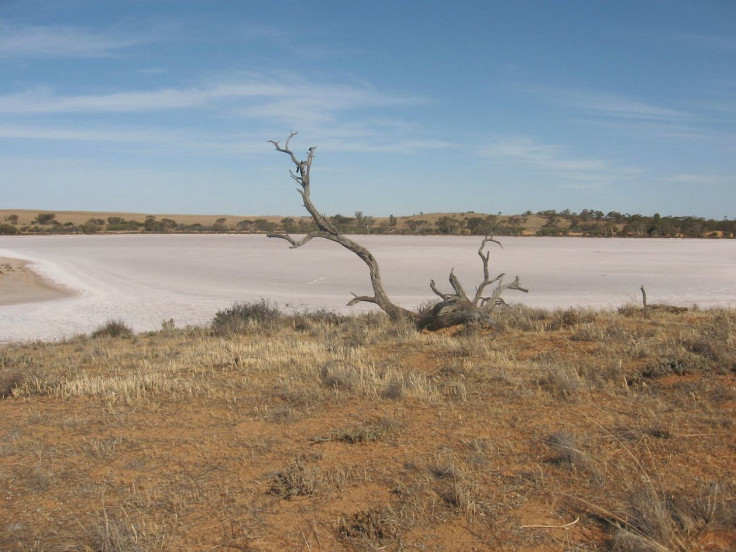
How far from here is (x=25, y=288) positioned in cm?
2405

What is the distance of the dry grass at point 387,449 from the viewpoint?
3.66 meters

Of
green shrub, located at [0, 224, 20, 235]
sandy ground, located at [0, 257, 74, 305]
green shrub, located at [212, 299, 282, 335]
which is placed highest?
green shrub, located at [0, 224, 20, 235]

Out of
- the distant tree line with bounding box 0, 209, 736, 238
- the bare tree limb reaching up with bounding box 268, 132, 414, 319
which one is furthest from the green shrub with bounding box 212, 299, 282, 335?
the distant tree line with bounding box 0, 209, 736, 238

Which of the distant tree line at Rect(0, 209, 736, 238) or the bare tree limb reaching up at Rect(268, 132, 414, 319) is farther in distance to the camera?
the distant tree line at Rect(0, 209, 736, 238)

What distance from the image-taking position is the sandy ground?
21.4 meters

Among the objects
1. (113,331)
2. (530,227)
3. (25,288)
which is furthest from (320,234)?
(530,227)

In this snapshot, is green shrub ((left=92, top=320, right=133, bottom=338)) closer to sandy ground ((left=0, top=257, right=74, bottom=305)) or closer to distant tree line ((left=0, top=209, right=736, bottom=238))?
sandy ground ((left=0, top=257, right=74, bottom=305))

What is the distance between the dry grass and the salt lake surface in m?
8.05

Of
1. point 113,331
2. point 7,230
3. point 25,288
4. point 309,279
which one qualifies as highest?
point 7,230

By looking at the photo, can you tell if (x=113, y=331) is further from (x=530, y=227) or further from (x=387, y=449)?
(x=530, y=227)

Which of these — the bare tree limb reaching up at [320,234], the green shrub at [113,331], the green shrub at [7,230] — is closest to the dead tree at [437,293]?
the bare tree limb reaching up at [320,234]

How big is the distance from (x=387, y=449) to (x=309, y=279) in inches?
851

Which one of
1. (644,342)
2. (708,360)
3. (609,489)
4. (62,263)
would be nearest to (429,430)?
(609,489)

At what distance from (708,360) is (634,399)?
148cm
